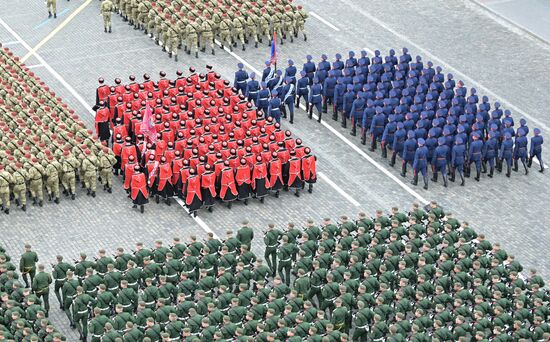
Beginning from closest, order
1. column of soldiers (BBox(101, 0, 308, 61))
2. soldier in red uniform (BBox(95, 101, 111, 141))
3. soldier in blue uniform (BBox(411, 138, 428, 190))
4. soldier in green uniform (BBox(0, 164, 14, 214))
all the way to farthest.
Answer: soldier in green uniform (BBox(0, 164, 14, 214)) → soldier in blue uniform (BBox(411, 138, 428, 190)) → soldier in red uniform (BBox(95, 101, 111, 141)) → column of soldiers (BBox(101, 0, 308, 61))

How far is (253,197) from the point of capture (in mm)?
46906

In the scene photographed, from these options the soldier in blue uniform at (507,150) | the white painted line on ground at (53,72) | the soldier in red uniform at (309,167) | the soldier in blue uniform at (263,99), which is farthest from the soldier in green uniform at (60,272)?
the soldier in blue uniform at (507,150)

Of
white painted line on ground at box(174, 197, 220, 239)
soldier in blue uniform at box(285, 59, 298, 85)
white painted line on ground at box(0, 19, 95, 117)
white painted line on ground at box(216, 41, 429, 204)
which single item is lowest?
white painted line on ground at box(0, 19, 95, 117)

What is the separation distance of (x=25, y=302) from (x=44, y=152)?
8.77m

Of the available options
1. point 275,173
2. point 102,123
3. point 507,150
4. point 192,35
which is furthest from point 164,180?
point 507,150

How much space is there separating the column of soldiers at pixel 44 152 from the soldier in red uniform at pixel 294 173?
5719mm

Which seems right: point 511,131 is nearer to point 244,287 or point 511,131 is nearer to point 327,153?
point 327,153

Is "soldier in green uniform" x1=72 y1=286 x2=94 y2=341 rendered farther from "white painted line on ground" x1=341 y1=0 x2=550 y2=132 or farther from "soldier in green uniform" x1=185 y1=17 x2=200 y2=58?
"white painted line on ground" x1=341 y1=0 x2=550 y2=132

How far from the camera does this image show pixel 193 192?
45.5 meters

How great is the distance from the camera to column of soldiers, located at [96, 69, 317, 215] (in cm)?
4581

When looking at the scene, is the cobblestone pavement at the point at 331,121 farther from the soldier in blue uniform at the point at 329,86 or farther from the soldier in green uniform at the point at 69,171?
the soldier in blue uniform at the point at 329,86

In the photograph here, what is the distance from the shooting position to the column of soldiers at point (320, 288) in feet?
123

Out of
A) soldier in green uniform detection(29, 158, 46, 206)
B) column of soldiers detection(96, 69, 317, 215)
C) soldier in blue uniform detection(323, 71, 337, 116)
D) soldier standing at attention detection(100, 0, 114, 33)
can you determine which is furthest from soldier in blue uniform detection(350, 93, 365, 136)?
soldier standing at attention detection(100, 0, 114, 33)

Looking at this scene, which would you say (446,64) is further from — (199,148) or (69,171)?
(69,171)
